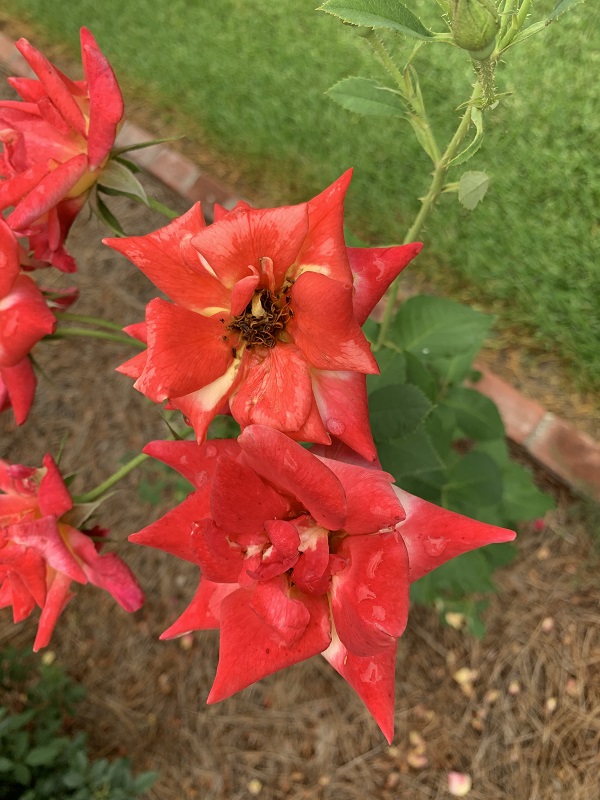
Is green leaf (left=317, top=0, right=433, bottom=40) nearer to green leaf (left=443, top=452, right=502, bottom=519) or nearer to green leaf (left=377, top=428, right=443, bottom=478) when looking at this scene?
green leaf (left=377, top=428, right=443, bottom=478)

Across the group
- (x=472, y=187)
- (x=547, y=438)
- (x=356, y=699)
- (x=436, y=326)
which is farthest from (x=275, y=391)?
(x=356, y=699)

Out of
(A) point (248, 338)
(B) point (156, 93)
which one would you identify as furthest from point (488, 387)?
(B) point (156, 93)

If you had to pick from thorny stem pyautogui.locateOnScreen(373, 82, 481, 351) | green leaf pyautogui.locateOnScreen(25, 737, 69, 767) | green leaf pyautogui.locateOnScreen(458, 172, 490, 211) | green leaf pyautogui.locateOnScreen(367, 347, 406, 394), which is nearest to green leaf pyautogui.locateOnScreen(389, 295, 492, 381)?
green leaf pyautogui.locateOnScreen(367, 347, 406, 394)

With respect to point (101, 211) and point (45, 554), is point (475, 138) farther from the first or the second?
point (45, 554)

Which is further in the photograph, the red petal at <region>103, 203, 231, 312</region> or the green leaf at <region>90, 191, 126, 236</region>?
the green leaf at <region>90, 191, 126, 236</region>

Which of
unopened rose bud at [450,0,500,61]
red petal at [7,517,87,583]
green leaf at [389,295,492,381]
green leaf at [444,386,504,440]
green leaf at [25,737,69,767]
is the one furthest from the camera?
green leaf at [25,737,69,767]

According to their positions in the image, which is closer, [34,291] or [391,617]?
[391,617]

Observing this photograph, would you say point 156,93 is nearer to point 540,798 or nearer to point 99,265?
point 99,265
